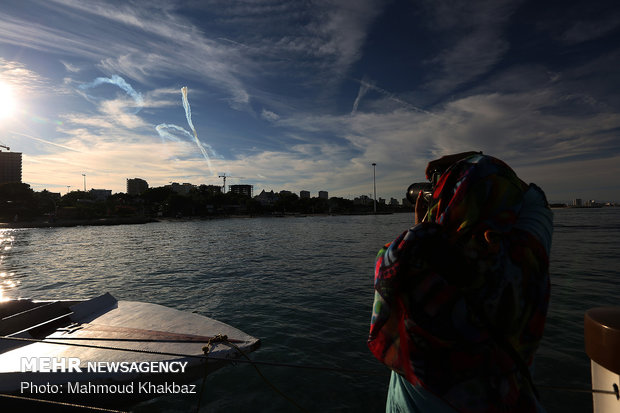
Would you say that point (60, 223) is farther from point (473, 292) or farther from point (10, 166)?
point (10, 166)

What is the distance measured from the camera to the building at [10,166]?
154 meters


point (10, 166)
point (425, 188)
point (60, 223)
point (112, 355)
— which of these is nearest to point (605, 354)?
point (425, 188)

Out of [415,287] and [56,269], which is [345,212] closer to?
[56,269]

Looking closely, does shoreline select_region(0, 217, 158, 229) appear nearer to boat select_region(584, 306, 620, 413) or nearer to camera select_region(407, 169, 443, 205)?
camera select_region(407, 169, 443, 205)

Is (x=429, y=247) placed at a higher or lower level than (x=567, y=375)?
higher

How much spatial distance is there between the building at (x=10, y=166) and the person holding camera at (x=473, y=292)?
724 ft

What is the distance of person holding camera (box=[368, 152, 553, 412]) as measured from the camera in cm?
99

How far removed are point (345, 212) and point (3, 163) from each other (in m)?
192

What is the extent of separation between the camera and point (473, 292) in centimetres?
100

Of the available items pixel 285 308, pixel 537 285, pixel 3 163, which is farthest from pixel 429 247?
pixel 3 163

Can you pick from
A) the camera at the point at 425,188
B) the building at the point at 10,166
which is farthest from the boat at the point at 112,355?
the building at the point at 10,166

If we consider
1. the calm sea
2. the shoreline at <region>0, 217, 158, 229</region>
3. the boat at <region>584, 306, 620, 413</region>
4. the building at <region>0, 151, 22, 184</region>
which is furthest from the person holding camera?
the building at <region>0, 151, 22, 184</region>

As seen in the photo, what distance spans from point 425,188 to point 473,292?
2.46 ft

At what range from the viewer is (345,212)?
639ft
